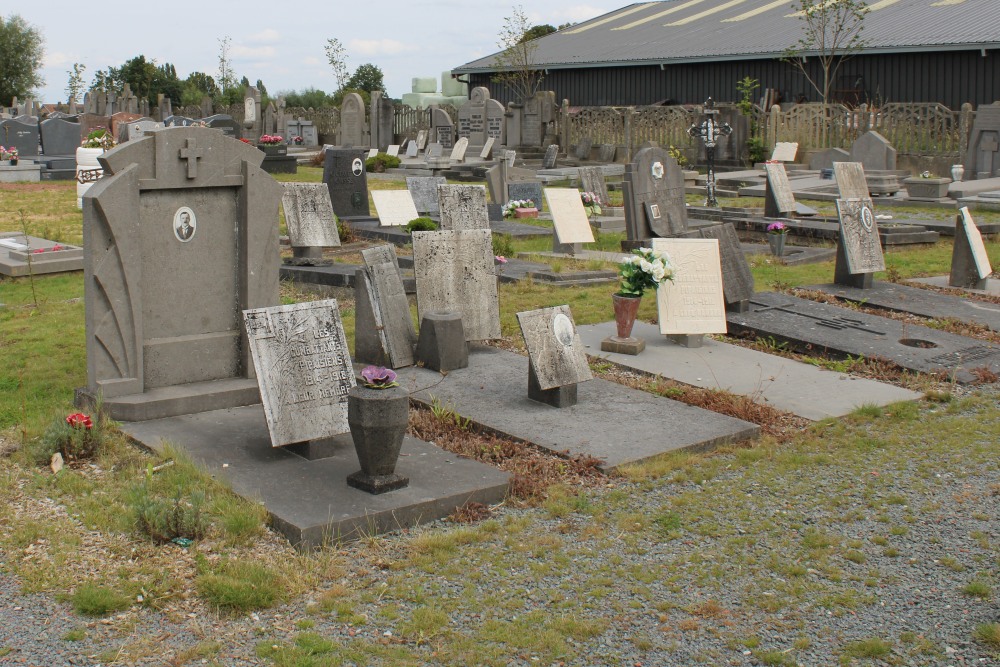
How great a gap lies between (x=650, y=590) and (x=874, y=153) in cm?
2222

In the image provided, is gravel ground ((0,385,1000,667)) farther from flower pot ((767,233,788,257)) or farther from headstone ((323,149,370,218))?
headstone ((323,149,370,218))

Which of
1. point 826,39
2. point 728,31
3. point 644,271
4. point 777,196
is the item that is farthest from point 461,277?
point 728,31

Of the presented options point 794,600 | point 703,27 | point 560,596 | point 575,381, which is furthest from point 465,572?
point 703,27

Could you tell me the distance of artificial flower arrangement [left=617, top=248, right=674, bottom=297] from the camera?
8.81m

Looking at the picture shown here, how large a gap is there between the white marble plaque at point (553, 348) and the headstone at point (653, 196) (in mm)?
6773

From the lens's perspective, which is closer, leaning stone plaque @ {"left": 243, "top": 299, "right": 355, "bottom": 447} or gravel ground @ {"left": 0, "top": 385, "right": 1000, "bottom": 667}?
gravel ground @ {"left": 0, "top": 385, "right": 1000, "bottom": 667}

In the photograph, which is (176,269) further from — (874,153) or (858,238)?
(874,153)

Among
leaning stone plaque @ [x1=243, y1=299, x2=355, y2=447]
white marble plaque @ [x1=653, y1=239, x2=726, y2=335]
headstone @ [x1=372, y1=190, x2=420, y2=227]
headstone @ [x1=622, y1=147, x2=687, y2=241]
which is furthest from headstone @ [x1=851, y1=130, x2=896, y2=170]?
leaning stone plaque @ [x1=243, y1=299, x2=355, y2=447]

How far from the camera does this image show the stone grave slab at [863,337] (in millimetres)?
8773

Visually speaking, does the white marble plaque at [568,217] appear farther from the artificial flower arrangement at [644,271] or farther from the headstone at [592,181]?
the artificial flower arrangement at [644,271]

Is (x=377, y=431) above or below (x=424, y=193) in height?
below

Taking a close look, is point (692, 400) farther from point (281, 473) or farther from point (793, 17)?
point (793, 17)

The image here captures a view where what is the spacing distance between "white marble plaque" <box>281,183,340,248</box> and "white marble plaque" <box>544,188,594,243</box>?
2.88m

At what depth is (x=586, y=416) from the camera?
7176mm
